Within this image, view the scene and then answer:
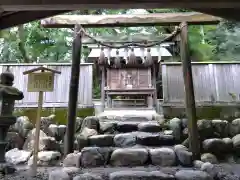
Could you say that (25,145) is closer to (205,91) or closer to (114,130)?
(114,130)

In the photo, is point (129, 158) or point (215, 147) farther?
point (215, 147)

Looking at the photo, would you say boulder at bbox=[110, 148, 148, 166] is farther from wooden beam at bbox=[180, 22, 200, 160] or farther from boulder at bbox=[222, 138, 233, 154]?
boulder at bbox=[222, 138, 233, 154]

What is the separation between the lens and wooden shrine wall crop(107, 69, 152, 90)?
30.1 ft

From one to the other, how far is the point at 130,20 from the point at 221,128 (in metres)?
3.78

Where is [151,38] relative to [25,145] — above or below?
above

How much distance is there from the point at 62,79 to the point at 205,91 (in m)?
4.94

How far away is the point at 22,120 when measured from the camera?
6453mm

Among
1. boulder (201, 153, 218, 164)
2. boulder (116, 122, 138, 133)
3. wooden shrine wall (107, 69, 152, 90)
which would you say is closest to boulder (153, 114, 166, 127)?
boulder (116, 122, 138, 133)

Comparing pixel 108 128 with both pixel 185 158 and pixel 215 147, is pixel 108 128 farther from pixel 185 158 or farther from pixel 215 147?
pixel 215 147

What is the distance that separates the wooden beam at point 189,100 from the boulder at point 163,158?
62cm

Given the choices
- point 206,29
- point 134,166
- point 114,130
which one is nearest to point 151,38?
point 114,130

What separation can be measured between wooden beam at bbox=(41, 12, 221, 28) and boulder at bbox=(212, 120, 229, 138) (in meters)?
2.70

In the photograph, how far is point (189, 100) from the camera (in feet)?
15.9

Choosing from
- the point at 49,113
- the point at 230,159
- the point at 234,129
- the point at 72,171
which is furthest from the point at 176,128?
the point at 49,113
